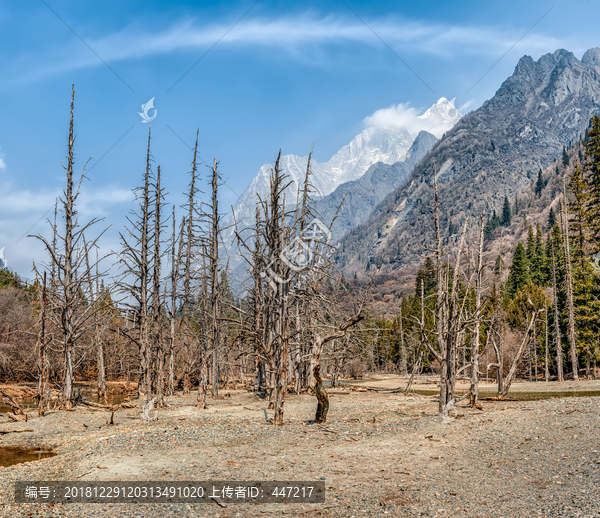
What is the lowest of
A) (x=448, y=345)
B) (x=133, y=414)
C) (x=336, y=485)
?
(x=133, y=414)

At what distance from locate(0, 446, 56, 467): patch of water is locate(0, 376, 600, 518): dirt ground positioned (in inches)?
17.6

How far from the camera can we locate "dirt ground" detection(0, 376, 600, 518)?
8.09 meters

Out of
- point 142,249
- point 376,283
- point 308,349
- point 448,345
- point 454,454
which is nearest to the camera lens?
point 454,454

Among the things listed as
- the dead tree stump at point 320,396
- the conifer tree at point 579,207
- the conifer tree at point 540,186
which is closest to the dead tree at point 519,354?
the dead tree stump at point 320,396

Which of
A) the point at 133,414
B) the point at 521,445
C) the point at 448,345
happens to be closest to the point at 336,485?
the point at 521,445

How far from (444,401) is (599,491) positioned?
10709 mm

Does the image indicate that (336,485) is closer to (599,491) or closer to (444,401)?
(599,491)

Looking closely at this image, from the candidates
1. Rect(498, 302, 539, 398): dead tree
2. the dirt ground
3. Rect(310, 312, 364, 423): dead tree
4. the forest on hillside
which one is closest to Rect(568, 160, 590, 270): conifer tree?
the forest on hillside

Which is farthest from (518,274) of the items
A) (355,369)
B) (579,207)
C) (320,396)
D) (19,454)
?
(19,454)

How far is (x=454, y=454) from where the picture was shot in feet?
38.9

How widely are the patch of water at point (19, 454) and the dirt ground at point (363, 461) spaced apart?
1.47 ft

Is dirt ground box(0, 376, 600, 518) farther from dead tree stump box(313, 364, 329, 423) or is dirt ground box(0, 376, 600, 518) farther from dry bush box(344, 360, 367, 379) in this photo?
dry bush box(344, 360, 367, 379)

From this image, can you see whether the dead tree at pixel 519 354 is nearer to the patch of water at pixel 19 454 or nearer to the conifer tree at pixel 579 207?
the patch of water at pixel 19 454

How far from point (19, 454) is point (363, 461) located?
1094cm
